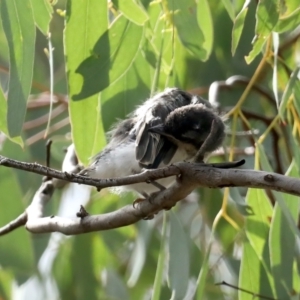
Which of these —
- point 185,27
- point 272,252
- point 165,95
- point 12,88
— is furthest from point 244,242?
point 12,88

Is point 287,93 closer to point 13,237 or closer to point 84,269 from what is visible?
point 13,237

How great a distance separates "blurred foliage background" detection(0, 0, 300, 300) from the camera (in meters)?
1.51

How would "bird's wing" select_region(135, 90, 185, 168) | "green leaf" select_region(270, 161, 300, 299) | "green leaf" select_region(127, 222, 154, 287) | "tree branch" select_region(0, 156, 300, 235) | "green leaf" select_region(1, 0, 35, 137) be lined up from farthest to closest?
"green leaf" select_region(127, 222, 154, 287), "green leaf" select_region(270, 161, 300, 299), "green leaf" select_region(1, 0, 35, 137), "bird's wing" select_region(135, 90, 185, 168), "tree branch" select_region(0, 156, 300, 235)

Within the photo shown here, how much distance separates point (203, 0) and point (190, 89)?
0.55 metres

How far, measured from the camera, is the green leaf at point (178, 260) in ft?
5.46

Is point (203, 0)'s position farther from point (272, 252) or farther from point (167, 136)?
point (272, 252)

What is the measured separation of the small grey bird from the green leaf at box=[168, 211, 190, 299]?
0.72ft

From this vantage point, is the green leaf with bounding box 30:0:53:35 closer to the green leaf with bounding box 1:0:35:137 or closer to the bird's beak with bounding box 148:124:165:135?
the green leaf with bounding box 1:0:35:137

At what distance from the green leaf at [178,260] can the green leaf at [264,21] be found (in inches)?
21.7

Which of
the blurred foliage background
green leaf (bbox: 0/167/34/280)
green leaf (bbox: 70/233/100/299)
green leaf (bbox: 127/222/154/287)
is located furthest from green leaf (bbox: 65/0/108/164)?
green leaf (bbox: 70/233/100/299)

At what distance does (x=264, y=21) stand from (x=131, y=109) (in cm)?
54

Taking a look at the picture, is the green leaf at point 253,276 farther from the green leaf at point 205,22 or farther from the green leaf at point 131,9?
the green leaf at point 131,9

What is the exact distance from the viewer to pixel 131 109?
6.07 ft

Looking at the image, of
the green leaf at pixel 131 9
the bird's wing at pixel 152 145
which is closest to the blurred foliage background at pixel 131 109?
the green leaf at pixel 131 9
